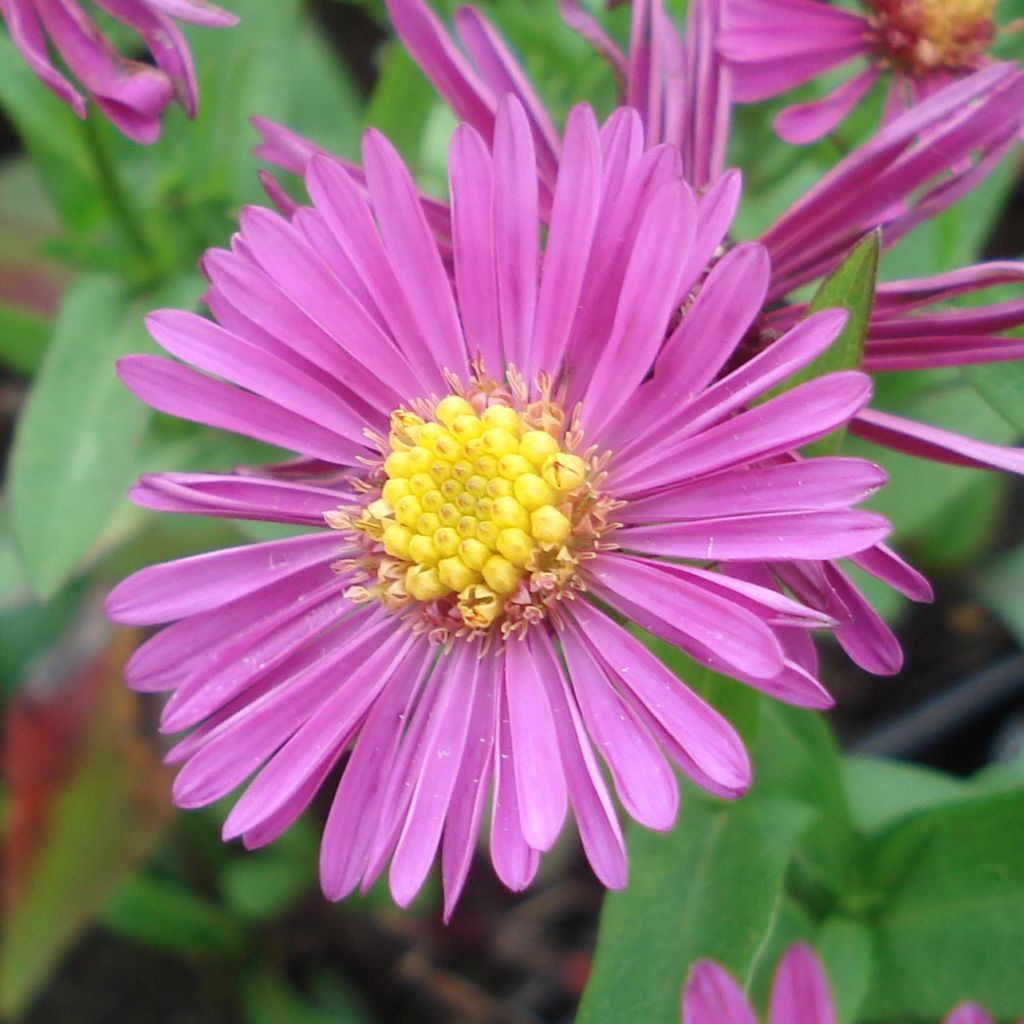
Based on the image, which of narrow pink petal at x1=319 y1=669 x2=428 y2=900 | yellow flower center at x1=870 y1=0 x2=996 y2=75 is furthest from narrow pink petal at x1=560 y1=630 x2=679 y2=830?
yellow flower center at x1=870 y1=0 x2=996 y2=75

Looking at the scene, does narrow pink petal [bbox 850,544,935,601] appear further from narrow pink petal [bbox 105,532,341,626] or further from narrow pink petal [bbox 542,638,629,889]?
narrow pink petal [bbox 105,532,341,626]

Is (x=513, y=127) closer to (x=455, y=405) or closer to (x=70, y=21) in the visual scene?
(x=455, y=405)

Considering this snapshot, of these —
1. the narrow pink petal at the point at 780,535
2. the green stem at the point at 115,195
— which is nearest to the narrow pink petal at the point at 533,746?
the narrow pink petal at the point at 780,535

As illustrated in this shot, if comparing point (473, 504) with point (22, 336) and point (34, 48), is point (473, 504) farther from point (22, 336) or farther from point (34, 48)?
point (22, 336)

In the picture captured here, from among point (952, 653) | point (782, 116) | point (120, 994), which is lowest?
point (120, 994)

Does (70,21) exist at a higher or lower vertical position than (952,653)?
higher

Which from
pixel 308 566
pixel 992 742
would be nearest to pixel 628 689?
pixel 308 566

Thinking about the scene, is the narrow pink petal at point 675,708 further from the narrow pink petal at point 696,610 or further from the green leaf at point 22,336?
the green leaf at point 22,336

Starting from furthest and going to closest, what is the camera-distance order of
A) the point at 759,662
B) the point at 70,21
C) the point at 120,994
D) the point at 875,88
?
1. the point at 120,994
2. the point at 875,88
3. the point at 70,21
4. the point at 759,662

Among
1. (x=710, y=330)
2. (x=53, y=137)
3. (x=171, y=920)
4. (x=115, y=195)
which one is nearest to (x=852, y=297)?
(x=710, y=330)
